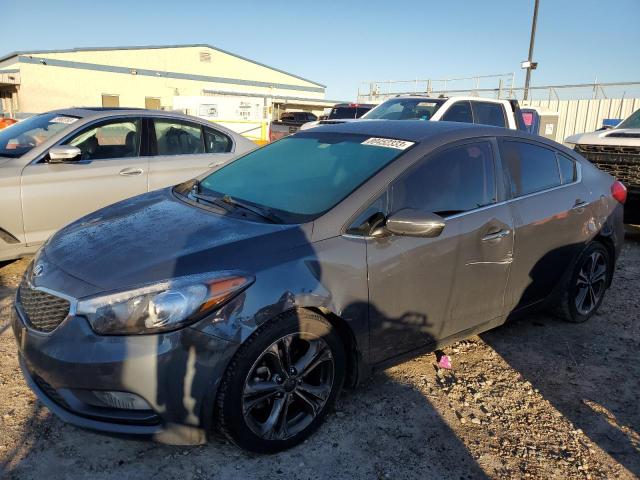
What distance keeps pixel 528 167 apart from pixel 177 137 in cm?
381

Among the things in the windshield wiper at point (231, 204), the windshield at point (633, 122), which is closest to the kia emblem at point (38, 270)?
the windshield wiper at point (231, 204)

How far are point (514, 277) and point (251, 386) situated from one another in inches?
78.0

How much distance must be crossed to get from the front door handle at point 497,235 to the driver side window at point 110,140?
3.83 metres

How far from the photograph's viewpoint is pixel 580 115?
66.3 ft

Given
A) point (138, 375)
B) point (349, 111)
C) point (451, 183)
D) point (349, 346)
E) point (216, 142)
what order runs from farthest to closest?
point (349, 111)
point (216, 142)
point (451, 183)
point (349, 346)
point (138, 375)

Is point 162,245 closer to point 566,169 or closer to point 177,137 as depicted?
point 566,169

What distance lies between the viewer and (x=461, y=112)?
8.66m

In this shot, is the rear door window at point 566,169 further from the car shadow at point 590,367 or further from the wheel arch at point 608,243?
the car shadow at point 590,367

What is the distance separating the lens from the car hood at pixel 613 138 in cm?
714

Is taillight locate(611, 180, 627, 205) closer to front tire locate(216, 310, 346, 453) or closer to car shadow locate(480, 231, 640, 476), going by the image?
car shadow locate(480, 231, 640, 476)

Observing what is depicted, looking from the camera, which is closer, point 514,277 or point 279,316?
point 279,316

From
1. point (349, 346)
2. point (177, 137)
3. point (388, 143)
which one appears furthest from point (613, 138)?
point (349, 346)

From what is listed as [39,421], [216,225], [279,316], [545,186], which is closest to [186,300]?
[279,316]

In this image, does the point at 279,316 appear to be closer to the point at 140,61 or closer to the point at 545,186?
the point at 545,186
